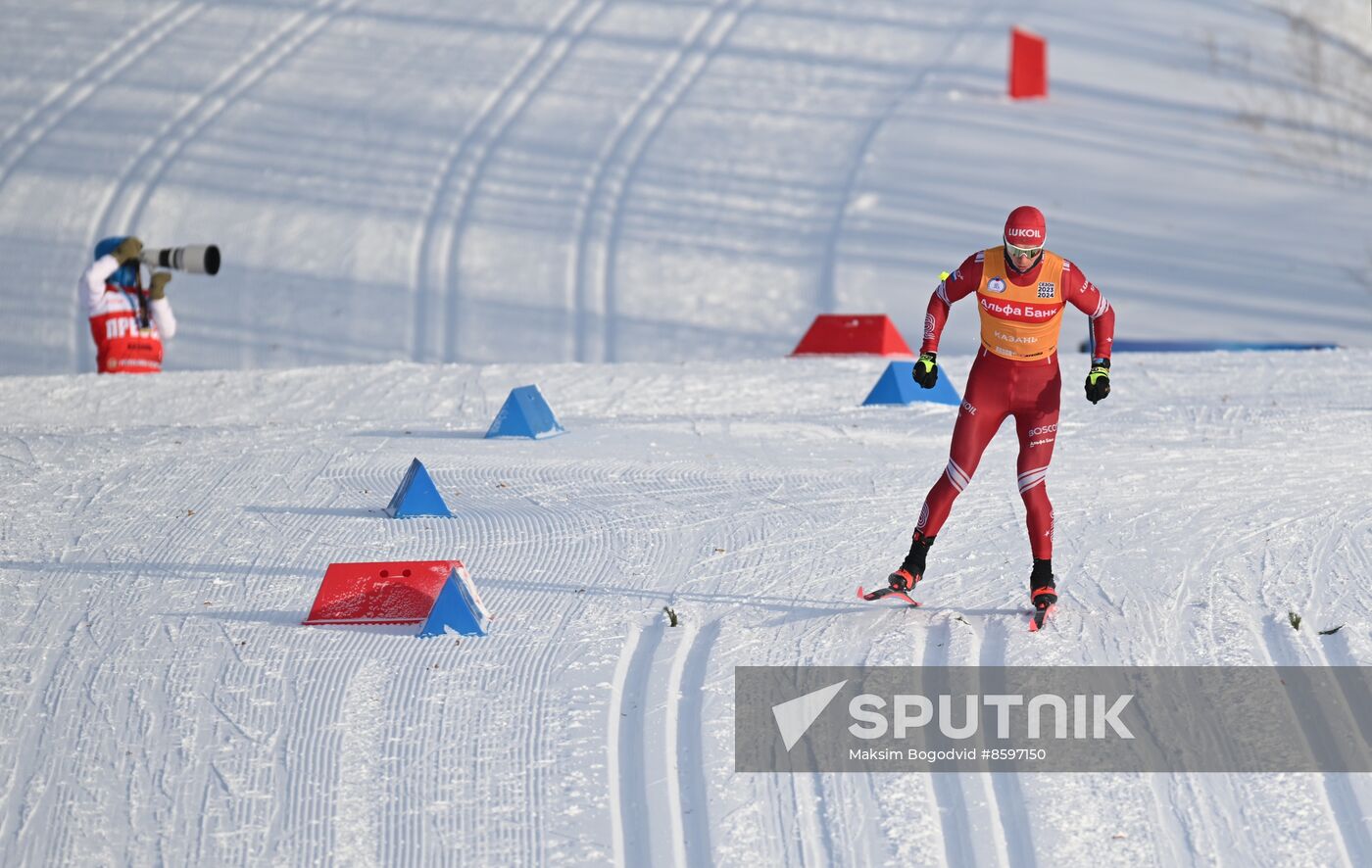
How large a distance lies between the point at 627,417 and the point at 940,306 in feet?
11.8

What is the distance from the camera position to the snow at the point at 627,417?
175 inches

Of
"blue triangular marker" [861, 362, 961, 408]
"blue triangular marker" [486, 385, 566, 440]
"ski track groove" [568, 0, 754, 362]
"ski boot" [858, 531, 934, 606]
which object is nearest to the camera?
"ski boot" [858, 531, 934, 606]

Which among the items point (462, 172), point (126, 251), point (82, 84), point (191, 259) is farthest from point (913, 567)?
point (82, 84)

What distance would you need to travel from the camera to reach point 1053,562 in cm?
618

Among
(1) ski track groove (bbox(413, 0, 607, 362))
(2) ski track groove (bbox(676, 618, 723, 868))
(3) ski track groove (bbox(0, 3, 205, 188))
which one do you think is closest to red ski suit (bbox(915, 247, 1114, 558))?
(2) ski track groove (bbox(676, 618, 723, 868))

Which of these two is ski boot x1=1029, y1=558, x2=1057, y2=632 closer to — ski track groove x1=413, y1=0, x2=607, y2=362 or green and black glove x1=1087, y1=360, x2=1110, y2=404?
green and black glove x1=1087, y1=360, x2=1110, y2=404

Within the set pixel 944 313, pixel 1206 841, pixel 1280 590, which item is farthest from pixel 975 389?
pixel 1206 841

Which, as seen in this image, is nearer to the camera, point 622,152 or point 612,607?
point 612,607

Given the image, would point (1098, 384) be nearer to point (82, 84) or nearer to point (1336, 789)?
point (1336, 789)

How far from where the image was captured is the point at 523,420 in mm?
8344

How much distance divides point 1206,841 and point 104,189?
46.2 ft

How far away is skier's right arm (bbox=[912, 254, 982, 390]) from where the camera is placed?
17.8 ft

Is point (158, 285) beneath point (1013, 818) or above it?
above

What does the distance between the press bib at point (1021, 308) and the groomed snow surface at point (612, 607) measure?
3.09ft
